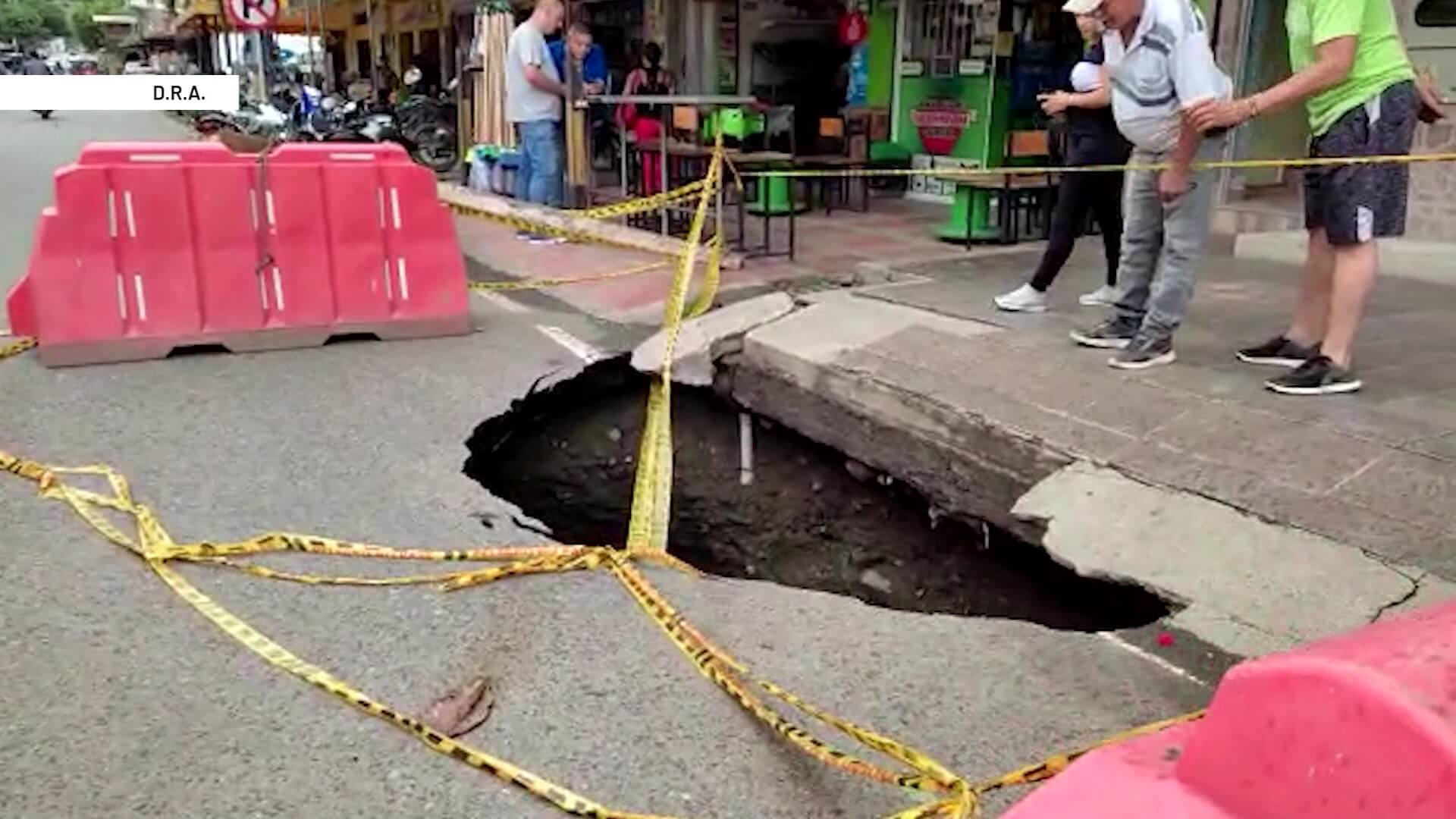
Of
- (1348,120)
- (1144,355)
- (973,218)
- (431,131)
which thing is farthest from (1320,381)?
(431,131)

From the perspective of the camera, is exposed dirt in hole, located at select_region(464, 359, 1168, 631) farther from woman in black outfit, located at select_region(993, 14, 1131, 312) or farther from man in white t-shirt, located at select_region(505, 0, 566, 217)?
man in white t-shirt, located at select_region(505, 0, 566, 217)

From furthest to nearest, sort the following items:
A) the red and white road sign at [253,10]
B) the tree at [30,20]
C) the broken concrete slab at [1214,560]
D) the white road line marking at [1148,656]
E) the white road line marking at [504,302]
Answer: the tree at [30,20] < the red and white road sign at [253,10] < the white road line marking at [504,302] < the broken concrete slab at [1214,560] < the white road line marking at [1148,656]

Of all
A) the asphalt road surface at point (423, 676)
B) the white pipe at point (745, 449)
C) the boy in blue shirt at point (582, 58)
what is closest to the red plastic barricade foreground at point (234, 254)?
the asphalt road surface at point (423, 676)

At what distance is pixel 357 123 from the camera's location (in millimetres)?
18250

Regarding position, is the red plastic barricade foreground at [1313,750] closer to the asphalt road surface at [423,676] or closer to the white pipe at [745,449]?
the asphalt road surface at [423,676]

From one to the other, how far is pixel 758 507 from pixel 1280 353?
2.46 meters

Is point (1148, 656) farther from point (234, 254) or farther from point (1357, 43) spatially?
point (234, 254)

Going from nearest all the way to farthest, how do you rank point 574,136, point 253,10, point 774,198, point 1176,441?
point 1176,441 < point 774,198 < point 574,136 < point 253,10

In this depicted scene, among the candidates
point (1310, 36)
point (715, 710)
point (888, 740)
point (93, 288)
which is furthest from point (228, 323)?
point (1310, 36)

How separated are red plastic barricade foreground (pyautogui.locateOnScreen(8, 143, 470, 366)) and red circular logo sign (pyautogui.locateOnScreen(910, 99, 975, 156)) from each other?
667 cm

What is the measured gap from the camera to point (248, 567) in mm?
3689

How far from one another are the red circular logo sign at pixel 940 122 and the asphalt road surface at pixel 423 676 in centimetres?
851

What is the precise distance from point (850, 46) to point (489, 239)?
5.42m

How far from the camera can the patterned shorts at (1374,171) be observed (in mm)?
4496
